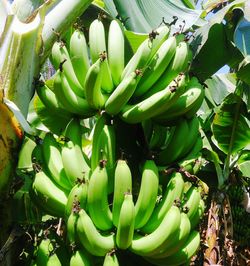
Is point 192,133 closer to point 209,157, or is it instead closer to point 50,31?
point 50,31

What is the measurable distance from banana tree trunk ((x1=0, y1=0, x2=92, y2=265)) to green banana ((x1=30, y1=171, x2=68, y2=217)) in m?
0.07

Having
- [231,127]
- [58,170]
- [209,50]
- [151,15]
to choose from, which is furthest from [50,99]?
[231,127]

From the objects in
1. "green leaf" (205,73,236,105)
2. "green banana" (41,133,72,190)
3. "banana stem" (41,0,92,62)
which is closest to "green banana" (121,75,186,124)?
"green banana" (41,133,72,190)

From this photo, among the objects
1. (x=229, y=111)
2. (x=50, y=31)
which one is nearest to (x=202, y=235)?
(x=229, y=111)

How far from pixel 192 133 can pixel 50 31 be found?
504 mm

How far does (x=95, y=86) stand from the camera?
130 centimetres

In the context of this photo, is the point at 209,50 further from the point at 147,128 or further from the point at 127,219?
the point at 127,219

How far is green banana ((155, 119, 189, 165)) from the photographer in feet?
4.63

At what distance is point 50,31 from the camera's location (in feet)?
4.86

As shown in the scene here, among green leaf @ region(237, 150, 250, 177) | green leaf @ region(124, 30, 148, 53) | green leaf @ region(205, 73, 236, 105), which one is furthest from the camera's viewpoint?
green leaf @ region(205, 73, 236, 105)

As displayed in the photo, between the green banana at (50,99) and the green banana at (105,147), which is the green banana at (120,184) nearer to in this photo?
the green banana at (105,147)

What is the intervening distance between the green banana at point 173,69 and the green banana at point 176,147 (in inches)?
4.7

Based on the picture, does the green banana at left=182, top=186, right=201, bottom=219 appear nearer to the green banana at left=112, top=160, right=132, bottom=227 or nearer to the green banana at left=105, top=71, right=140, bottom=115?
the green banana at left=112, top=160, right=132, bottom=227

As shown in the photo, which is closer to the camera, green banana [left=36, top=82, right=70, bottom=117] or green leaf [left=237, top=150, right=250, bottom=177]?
green banana [left=36, top=82, right=70, bottom=117]
